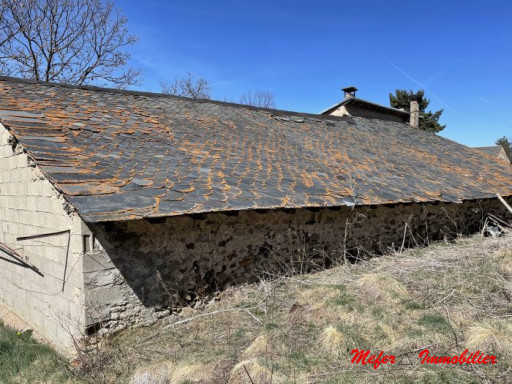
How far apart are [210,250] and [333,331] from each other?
2.22 m

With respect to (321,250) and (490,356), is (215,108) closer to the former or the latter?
(321,250)

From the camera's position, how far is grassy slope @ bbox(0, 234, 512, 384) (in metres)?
3.46

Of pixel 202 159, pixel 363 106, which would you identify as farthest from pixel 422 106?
pixel 202 159

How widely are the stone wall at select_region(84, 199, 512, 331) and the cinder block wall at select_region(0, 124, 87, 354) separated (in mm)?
357

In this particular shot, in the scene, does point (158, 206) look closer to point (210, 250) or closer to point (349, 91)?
point (210, 250)

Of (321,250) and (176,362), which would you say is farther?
(321,250)

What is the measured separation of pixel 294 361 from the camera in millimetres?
3707

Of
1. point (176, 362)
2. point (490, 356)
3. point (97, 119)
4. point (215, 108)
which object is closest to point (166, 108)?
point (215, 108)

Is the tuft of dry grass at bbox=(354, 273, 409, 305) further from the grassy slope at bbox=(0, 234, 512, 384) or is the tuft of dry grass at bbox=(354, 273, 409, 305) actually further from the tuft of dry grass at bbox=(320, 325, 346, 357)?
the tuft of dry grass at bbox=(320, 325, 346, 357)

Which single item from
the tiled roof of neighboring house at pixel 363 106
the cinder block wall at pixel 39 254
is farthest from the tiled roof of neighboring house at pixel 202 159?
the tiled roof of neighboring house at pixel 363 106

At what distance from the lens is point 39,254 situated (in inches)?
213

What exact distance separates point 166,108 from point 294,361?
724cm

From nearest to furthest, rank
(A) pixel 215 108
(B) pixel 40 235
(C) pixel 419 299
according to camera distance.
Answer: (C) pixel 419 299
(B) pixel 40 235
(A) pixel 215 108

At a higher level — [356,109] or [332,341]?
[356,109]
